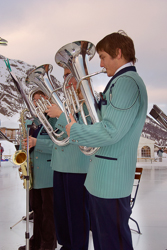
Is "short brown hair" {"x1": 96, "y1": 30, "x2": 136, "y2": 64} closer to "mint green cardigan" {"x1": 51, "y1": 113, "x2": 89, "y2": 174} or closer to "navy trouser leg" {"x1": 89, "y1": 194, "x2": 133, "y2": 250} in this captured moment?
"navy trouser leg" {"x1": 89, "y1": 194, "x2": 133, "y2": 250}

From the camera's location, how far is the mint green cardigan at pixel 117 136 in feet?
3.46

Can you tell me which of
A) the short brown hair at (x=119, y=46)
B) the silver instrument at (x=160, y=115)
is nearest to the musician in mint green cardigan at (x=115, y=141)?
the short brown hair at (x=119, y=46)

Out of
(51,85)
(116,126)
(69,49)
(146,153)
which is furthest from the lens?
(146,153)

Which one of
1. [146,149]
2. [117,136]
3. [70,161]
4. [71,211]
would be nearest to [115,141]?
[117,136]

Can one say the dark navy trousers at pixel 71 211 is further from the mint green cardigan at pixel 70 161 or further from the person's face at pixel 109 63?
the person's face at pixel 109 63

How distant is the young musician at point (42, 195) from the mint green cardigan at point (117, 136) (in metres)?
1.10

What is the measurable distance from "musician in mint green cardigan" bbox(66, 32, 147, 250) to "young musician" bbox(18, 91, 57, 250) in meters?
1.06

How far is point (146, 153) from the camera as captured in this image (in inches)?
467

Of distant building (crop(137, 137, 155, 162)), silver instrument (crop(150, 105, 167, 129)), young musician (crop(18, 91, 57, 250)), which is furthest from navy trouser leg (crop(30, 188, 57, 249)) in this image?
distant building (crop(137, 137, 155, 162))

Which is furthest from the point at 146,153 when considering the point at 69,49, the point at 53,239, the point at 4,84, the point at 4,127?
the point at 4,84

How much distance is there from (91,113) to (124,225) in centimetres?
55

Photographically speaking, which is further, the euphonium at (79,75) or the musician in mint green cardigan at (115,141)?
the euphonium at (79,75)

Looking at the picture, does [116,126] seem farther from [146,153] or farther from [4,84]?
[4,84]

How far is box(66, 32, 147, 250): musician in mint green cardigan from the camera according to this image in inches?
41.8
